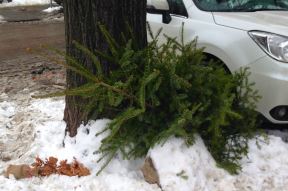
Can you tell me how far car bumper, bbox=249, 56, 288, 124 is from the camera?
4.28 m

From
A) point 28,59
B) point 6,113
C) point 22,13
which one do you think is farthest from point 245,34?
point 22,13

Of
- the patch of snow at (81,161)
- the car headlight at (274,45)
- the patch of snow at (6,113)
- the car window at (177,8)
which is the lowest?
the patch of snow at (6,113)

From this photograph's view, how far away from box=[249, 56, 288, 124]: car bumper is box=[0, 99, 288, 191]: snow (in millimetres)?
308

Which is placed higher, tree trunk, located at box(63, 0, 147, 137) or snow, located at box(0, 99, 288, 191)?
tree trunk, located at box(63, 0, 147, 137)

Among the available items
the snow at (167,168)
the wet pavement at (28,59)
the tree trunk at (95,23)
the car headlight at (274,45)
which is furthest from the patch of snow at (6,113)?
the car headlight at (274,45)

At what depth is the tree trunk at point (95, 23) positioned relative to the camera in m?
4.00

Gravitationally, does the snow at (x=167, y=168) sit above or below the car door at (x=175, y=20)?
below

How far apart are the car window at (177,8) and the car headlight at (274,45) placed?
1.06 metres

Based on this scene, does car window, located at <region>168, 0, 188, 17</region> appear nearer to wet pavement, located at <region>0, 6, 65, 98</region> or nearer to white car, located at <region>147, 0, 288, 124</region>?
white car, located at <region>147, 0, 288, 124</region>

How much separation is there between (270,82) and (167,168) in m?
1.33

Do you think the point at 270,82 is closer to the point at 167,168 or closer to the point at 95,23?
the point at 167,168

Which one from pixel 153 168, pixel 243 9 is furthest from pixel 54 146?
pixel 243 9

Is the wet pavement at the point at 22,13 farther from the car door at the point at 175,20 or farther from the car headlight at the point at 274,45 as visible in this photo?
the car headlight at the point at 274,45

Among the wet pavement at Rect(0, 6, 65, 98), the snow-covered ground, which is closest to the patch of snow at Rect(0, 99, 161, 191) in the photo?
the wet pavement at Rect(0, 6, 65, 98)
